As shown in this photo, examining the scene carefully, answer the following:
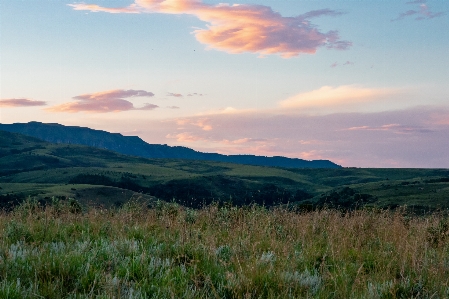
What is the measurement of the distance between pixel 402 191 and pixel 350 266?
92412mm

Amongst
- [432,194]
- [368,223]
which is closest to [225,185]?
[432,194]

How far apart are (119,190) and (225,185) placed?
154 ft

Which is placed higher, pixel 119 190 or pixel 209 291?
pixel 209 291

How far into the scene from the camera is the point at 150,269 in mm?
5805

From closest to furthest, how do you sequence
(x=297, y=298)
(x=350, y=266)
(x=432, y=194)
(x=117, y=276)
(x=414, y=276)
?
1. (x=297, y=298)
2. (x=117, y=276)
3. (x=414, y=276)
4. (x=350, y=266)
5. (x=432, y=194)

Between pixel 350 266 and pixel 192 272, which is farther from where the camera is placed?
pixel 350 266

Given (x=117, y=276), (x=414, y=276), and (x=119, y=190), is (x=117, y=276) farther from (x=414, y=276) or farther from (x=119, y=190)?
(x=119, y=190)

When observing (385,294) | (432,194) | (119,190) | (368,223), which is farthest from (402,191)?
(385,294)

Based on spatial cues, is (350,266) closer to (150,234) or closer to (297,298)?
(297,298)

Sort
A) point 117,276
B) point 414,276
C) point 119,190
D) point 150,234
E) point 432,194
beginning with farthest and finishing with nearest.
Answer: point 119,190 → point 432,194 → point 150,234 → point 414,276 → point 117,276

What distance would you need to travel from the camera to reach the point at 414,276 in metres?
6.24

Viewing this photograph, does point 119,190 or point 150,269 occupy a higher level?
point 150,269

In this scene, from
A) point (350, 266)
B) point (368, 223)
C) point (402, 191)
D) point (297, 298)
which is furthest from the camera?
point (402, 191)

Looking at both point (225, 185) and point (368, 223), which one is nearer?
point (368, 223)
